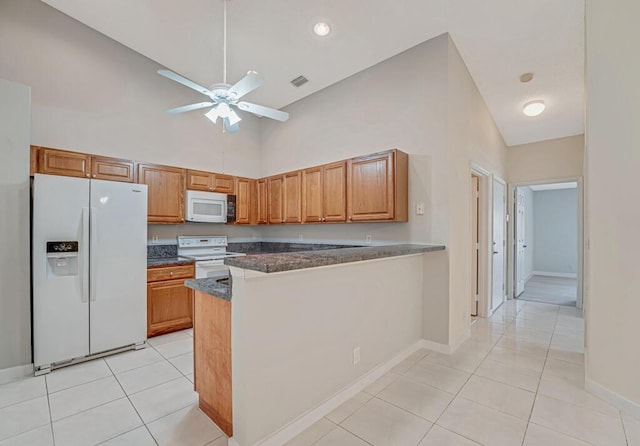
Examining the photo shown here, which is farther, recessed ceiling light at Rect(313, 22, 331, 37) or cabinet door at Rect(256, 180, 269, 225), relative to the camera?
cabinet door at Rect(256, 180, 269, 225)

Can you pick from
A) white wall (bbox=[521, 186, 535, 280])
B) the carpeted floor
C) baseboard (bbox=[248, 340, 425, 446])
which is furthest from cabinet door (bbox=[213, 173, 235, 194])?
white wall (bbox=[521, 186, 535, 280])

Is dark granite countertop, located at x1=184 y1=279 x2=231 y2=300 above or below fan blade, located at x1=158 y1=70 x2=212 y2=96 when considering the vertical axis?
below

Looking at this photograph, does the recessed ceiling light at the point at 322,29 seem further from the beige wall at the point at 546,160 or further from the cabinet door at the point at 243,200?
the beige wall at the point at 546,160

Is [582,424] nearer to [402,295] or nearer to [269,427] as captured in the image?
[402,295]

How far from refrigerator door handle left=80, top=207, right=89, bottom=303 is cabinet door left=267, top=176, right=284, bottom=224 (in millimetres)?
2454

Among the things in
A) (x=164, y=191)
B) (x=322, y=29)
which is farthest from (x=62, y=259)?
(x=322, y=29)

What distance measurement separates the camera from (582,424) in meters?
1.88

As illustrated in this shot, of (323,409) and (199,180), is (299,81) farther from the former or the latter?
(323,409)

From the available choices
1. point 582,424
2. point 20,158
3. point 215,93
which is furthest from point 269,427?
point 20,158

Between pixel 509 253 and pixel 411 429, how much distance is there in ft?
15.0

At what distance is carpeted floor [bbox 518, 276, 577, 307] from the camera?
5.30m

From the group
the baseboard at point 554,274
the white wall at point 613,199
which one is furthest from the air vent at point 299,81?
the baseboard at point 554,274

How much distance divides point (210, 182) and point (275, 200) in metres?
1.05

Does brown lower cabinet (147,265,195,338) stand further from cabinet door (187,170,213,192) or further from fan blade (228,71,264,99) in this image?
fan blade (228,71,264,99)
